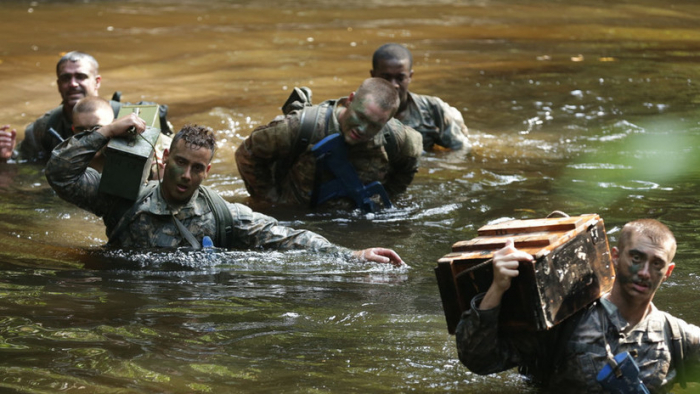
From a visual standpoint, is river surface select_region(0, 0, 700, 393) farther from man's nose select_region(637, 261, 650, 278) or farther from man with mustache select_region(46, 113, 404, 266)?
man's nose select_region(637, 261, 650, 278)

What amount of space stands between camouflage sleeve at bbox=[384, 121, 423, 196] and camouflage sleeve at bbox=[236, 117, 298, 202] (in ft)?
3.29

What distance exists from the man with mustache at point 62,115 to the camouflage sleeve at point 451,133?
149 inches

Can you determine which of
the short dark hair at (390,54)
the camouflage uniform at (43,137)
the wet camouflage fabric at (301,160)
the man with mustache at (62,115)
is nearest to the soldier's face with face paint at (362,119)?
the wet camouflage fabric at (301,160)

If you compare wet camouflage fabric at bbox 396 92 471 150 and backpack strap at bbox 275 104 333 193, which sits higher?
backpack strap at bbox 275 104 333 193

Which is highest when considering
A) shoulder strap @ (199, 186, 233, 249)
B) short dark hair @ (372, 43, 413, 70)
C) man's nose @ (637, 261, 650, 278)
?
short dark hair @ (372, 43, 413, 70)

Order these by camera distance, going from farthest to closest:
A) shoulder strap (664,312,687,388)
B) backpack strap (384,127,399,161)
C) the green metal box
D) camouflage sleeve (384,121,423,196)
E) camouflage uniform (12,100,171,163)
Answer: camouflage uniform (12,100,171,163)
camouflage sleeve (384,121,423,196)
backpack strap (384,127,399,161)
the green metal box
shoulder strap (664,312,687,388)

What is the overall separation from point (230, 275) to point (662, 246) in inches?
127

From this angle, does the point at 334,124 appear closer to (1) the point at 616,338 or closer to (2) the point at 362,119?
(2) the point at 362,119

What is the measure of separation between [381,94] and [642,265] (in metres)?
4.31

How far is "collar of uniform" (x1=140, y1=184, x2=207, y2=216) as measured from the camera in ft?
22.9

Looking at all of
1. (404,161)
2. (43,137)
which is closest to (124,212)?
(404,161)

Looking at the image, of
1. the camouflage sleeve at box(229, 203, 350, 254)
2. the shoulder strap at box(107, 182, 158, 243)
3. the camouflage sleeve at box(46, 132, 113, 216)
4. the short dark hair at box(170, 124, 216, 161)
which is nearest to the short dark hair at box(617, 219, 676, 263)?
the camouflage sleeve at box(229, 203, 350, 254)

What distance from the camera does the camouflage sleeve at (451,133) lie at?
38.7 feet

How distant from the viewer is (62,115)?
1064 cm
